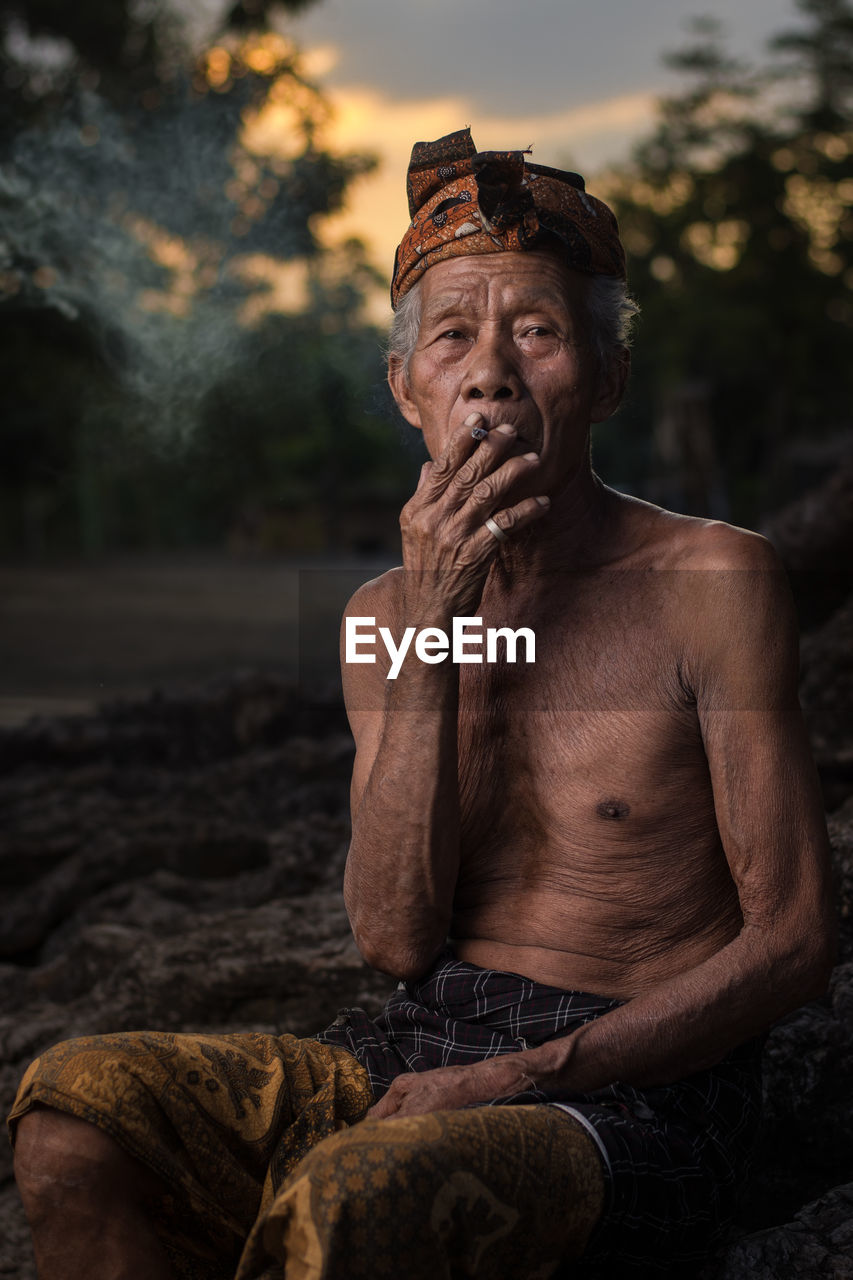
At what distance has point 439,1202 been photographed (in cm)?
159

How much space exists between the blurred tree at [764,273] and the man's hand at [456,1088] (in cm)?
2597

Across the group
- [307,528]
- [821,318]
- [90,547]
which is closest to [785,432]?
[821,318]

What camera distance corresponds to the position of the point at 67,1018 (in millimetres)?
3680

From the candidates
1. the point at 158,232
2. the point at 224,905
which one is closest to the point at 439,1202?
the point at 224,905

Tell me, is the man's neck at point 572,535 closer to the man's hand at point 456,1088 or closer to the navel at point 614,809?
the navel at point 614,809

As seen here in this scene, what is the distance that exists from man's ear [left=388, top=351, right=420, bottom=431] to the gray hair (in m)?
0.02

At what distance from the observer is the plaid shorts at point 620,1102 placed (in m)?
1.78

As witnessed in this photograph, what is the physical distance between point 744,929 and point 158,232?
26.5 feet

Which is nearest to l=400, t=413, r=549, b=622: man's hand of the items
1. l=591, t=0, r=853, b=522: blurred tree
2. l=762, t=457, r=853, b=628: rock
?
l=762, t=457, r=853, b=628: rock

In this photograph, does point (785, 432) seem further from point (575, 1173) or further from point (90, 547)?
point (575, 1173)

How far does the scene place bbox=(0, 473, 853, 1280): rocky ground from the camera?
8.40ft

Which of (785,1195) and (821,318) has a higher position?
(821,318)

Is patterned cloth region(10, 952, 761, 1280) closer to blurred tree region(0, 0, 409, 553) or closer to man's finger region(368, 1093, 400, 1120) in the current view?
man's finger region(368, 1093, 400, 1120)

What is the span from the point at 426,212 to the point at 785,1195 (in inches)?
84.6
